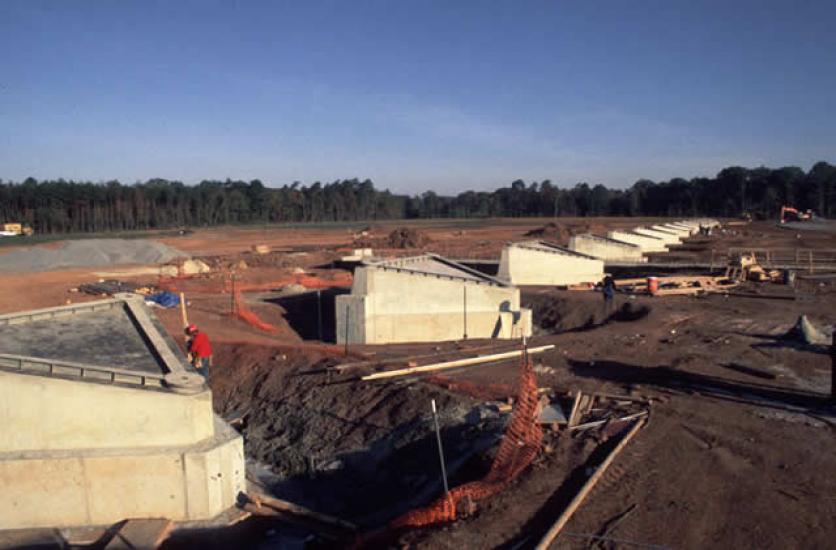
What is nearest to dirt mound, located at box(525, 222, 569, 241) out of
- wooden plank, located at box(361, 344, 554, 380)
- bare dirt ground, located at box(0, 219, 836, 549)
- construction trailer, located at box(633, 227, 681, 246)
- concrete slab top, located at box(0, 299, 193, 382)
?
construction trailer, located at box(633, 227, 681, 246)

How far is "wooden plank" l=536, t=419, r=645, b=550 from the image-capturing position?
6.86m

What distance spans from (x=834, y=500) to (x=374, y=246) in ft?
158

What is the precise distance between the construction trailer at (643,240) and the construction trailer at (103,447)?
119 feet

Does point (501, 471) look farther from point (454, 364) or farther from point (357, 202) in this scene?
point (357, 202)

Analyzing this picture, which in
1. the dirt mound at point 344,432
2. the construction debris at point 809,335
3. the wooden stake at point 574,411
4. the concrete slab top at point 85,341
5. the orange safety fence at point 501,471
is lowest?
the dirt mound at point 344,432

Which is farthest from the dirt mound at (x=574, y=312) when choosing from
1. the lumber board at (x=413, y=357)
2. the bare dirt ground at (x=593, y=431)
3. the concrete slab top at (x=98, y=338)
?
the concrete slab top at (x=98, y=338)

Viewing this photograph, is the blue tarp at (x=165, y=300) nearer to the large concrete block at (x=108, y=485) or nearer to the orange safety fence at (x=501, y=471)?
the large concrete block at (x=108, y=485)

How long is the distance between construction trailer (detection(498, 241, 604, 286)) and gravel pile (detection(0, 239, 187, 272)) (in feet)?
90.3

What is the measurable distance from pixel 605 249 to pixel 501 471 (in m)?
29.1

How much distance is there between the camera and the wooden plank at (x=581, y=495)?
22.5ft

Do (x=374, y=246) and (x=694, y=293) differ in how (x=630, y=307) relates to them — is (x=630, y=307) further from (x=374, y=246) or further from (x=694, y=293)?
(x=374, y=246)

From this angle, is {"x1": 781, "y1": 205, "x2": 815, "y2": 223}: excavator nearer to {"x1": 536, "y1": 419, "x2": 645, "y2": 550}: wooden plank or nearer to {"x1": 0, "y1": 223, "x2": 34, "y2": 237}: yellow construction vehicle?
{"x1": 536, "y1": 419, "x2": 645, "y2": 550}: wooden plank

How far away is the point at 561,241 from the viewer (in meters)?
53.8

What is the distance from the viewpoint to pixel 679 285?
25.7 metres
